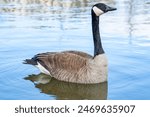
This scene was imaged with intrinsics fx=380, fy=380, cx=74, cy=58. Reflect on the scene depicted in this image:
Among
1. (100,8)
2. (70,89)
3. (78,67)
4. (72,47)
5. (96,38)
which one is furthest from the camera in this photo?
(72,47)

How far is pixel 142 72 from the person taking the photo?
936cm

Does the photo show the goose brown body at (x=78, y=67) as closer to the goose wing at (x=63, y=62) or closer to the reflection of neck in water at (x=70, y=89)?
the goose wing at (x=63, y=62)

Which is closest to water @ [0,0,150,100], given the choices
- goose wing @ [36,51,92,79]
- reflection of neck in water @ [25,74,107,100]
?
reflection of neck in water @ [25,74,107,100]

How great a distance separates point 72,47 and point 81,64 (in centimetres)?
312

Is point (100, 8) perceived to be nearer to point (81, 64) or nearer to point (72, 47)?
point (81, 64)

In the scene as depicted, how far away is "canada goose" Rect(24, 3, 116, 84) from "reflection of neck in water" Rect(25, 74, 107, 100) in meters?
0.12

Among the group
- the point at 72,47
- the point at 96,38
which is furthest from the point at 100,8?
the point at 72,47

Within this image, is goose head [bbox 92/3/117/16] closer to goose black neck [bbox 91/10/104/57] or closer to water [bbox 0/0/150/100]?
goose black neck [bbox 91/10/104/57]

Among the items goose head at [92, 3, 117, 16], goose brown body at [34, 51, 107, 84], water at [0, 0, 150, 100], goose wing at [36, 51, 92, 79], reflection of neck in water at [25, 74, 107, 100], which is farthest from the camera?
goose head at [92, 3, 117, 16]

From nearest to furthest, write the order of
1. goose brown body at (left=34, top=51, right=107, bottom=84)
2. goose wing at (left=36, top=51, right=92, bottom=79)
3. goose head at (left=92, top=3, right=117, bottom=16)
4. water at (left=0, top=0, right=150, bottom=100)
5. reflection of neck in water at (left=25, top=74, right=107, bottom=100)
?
reflection of neck in water at (left=25, top=74, right=107, bottom=100) < water at (left=0, top=0, right=150, bottom=100) < goose brown body at (left=34, top=51, right=107, bottom=84) < goose wing at (left=36, top=51, right=92, bottom=79) < goose head at (left=92, top=3, right=117, bottom=16)

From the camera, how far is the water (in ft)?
27.8

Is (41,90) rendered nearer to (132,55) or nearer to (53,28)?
(132,55)

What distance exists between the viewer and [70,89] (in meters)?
8.71

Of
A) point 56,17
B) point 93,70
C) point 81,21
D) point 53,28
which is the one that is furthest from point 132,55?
point 56,17
